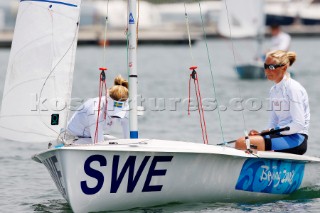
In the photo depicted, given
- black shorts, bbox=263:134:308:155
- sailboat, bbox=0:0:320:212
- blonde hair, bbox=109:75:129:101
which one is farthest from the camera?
black shorts, bbox=263:134:308:155

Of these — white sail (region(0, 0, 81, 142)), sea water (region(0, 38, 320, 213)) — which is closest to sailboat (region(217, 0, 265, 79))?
sea water (region(0, 38, 320, 213))

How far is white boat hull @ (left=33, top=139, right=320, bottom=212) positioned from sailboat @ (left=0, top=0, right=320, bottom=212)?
1 centimetres

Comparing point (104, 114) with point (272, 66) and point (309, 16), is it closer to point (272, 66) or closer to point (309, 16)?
point (272, 66)

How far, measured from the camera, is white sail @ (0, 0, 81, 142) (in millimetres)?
10383

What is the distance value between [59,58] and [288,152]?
9.81 feet

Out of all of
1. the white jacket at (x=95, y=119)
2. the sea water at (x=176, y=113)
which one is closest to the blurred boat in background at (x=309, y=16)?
the sea water at (x=176, y=113)

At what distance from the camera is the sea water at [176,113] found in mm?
11430

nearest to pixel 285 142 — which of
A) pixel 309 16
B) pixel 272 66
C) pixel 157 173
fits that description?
pixel 272 66

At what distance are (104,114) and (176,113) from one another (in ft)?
38.3

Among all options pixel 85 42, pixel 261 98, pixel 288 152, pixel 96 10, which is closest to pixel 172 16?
pixel 96 10

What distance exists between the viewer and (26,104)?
34.2ft

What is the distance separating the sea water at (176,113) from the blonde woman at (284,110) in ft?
2.29

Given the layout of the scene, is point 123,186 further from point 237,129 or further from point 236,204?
point 237,129

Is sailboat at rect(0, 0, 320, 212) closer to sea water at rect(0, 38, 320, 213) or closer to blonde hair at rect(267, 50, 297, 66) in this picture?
sea water at rect(0, 38, 320, 213)
